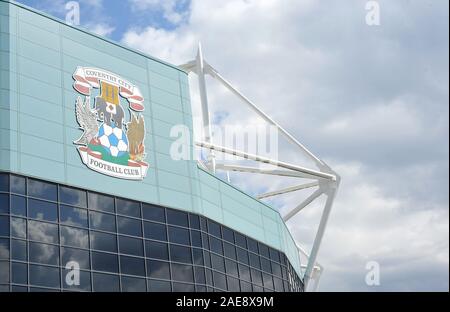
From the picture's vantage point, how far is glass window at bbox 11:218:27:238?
107 ft

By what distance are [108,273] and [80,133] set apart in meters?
6.95

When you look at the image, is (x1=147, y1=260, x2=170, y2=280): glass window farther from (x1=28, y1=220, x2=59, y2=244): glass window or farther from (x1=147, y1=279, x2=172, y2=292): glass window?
(x1=28, y1=220, x2=59, y2=244): glass window

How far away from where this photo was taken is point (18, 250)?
32250 mm

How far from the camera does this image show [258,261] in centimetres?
4406

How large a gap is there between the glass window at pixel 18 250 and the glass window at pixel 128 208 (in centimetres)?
561

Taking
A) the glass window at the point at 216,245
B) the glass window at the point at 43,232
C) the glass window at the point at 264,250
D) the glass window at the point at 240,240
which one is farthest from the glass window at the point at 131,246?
the glass window at the point at 264,250

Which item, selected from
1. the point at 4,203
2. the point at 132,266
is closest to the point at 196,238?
the point at 132,266

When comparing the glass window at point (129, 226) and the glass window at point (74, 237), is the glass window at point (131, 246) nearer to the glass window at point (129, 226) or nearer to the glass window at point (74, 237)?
the glass window at point (129, 226)

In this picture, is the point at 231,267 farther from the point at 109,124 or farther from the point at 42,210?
the point at 42,210

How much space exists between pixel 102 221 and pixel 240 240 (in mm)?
9883

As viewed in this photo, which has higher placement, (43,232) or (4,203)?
(4,203)

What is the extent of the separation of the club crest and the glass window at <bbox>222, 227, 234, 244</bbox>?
19.8 feet
